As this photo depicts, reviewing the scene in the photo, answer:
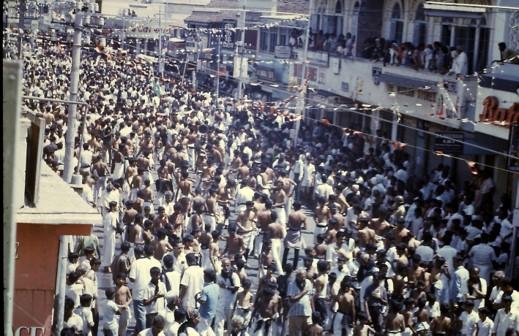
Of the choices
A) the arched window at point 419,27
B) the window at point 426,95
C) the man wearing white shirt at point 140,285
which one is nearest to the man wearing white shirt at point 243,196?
the man wearing white shirt at point 140,285

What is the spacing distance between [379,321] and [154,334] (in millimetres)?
2673

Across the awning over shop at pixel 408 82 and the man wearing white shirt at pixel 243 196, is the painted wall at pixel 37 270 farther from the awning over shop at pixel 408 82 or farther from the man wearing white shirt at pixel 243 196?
the awning over shop at pixel 408 82

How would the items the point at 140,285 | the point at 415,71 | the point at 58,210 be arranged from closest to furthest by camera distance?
the point at 58,210 < the point at 140,285 < the point at 415,71

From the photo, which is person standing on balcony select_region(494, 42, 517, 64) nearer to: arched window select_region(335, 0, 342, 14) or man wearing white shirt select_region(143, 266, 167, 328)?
man wearing white shirt select_region(143, 266, 167, 328)

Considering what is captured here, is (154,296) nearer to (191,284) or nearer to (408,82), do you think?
(191,284)

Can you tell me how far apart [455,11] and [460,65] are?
1120 millimetres

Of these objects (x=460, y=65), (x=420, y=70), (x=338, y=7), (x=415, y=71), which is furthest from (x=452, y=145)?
(x=338, y=7)

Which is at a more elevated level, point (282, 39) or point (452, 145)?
point (282, 39)

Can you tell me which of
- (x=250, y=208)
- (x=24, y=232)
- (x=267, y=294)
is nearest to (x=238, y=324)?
(x=267, y=294)

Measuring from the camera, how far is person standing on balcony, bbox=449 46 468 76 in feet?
79.6

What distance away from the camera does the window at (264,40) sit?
157 ft

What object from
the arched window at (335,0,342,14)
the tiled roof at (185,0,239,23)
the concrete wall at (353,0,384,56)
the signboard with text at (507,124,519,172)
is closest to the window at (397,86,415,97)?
the concrete wall at (353,0,384,56)

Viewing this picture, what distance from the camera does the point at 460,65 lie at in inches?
961

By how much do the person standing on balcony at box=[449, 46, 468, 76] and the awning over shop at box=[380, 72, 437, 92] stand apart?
74 cm
